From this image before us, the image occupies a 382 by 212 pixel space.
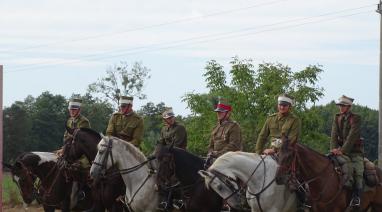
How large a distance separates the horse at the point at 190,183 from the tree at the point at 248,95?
15211 millimetres

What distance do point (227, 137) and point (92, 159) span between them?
2569mm

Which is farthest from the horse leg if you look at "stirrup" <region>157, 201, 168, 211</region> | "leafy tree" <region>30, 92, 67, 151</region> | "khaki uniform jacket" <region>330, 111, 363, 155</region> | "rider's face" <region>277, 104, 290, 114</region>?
"leafy tree" <region>30, 92, 67, 151</region>

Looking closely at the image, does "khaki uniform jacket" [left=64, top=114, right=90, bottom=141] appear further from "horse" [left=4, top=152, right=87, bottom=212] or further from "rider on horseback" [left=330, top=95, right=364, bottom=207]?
"rider on horseback" [left=330, top=95, right=364, bottom=207]

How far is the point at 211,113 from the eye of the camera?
3319cm

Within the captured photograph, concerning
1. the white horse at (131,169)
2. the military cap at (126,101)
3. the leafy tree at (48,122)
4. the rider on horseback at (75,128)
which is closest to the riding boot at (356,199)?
the white horse at (131,169)

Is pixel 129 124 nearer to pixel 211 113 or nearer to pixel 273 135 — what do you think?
pixel 273 135

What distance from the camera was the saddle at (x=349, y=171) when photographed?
592 inches

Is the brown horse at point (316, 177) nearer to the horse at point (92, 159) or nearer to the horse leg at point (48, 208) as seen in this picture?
the horse at point (92, 159)

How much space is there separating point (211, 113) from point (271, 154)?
18259mm

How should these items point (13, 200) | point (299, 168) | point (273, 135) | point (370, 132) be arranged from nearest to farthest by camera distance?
point (299, 168) → point (273, 135) → point (13, 200) → point (370, 132)

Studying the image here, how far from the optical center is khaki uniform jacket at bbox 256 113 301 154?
15.3 metres

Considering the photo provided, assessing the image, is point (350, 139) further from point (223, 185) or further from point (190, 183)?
point (190, 183)

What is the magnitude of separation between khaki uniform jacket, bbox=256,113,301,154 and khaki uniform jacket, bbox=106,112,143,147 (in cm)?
279

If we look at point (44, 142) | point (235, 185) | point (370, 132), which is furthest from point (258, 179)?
point (44, 142)
